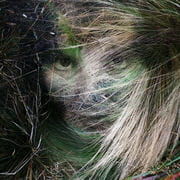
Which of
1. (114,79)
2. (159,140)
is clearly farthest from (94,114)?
(159,140)

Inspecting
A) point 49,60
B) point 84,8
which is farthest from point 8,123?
point 84,8

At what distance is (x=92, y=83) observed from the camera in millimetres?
1278

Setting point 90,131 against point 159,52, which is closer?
point 159,52

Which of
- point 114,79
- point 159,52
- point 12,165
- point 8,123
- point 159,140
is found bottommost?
point 12,165

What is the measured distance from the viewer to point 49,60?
4.21ft

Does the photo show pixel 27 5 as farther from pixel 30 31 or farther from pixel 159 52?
pixel 159 52

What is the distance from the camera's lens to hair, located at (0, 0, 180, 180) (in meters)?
1.22

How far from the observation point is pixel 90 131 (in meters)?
1.34

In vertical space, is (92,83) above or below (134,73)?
below

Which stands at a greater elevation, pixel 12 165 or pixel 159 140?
pixel 159 140

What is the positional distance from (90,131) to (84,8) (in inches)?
21.4

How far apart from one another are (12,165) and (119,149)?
1.48 ft

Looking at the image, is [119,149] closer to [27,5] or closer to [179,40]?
[179,40]

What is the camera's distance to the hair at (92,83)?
122 cm
